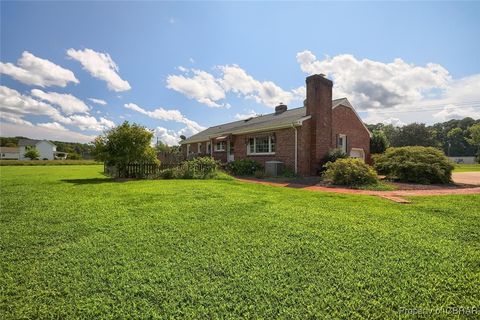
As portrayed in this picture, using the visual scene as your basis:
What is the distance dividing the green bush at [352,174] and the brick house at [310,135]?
3693 millimetres

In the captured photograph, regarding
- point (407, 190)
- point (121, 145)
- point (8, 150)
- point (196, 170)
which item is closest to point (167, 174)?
point (196, 170)

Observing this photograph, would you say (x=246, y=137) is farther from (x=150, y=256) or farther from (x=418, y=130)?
(x=418, y=130)

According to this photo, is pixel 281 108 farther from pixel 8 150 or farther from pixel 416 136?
pixel 8 150

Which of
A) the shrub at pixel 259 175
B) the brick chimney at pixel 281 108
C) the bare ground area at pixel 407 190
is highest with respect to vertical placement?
the brick chimney at pixel 281 108

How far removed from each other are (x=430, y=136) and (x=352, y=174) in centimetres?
5541

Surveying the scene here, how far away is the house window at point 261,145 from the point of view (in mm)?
17203

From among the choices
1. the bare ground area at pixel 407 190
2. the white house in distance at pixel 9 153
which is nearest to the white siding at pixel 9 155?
the white house in distance at pixel 9 153

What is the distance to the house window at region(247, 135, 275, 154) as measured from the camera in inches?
677

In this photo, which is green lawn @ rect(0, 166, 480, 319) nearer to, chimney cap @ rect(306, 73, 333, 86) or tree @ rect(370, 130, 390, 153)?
chimney cap @ rect(306, 73, 333, 86)

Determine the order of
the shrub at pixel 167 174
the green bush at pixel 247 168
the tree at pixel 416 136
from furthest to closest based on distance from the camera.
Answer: the tree at pixel 416 136
the green bush at pixel 247 168
the shrub at pixel 167 174

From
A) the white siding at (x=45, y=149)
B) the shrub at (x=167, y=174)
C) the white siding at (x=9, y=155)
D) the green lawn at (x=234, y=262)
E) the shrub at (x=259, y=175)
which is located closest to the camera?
the green lawn at (x=234, y=262)

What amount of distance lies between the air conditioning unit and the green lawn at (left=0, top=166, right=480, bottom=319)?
371 inches

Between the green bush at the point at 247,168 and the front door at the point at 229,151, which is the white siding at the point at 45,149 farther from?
the green bush at the point at 247,168

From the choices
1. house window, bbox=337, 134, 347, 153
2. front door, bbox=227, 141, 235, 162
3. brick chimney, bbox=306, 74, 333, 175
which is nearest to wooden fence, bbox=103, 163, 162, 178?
front door, bbox=227, 141, 235, 162
